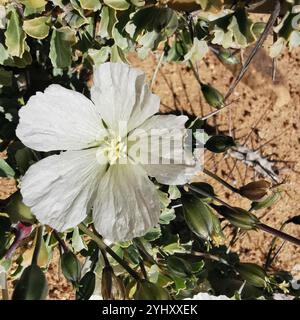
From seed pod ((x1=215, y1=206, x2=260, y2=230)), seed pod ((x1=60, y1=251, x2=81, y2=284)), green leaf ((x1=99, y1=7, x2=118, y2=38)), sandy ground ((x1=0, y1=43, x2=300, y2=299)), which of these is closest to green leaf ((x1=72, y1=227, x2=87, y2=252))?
seed pod ((x1=60, y1=251, x2=81, y2=284))

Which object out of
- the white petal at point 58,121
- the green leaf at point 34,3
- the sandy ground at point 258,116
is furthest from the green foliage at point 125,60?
the sandy ground at point 258,116

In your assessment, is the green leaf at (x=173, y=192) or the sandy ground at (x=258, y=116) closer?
the green leaf at (x=173, y=192)

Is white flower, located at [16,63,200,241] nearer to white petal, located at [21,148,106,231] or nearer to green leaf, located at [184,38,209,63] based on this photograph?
white petal, located at [21,148,106,231]

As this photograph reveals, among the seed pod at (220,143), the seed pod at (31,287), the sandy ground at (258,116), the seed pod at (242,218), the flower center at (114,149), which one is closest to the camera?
the seed pod at (31,287)

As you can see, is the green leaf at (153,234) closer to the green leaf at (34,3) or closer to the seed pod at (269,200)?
the seed pod at (269,200)
